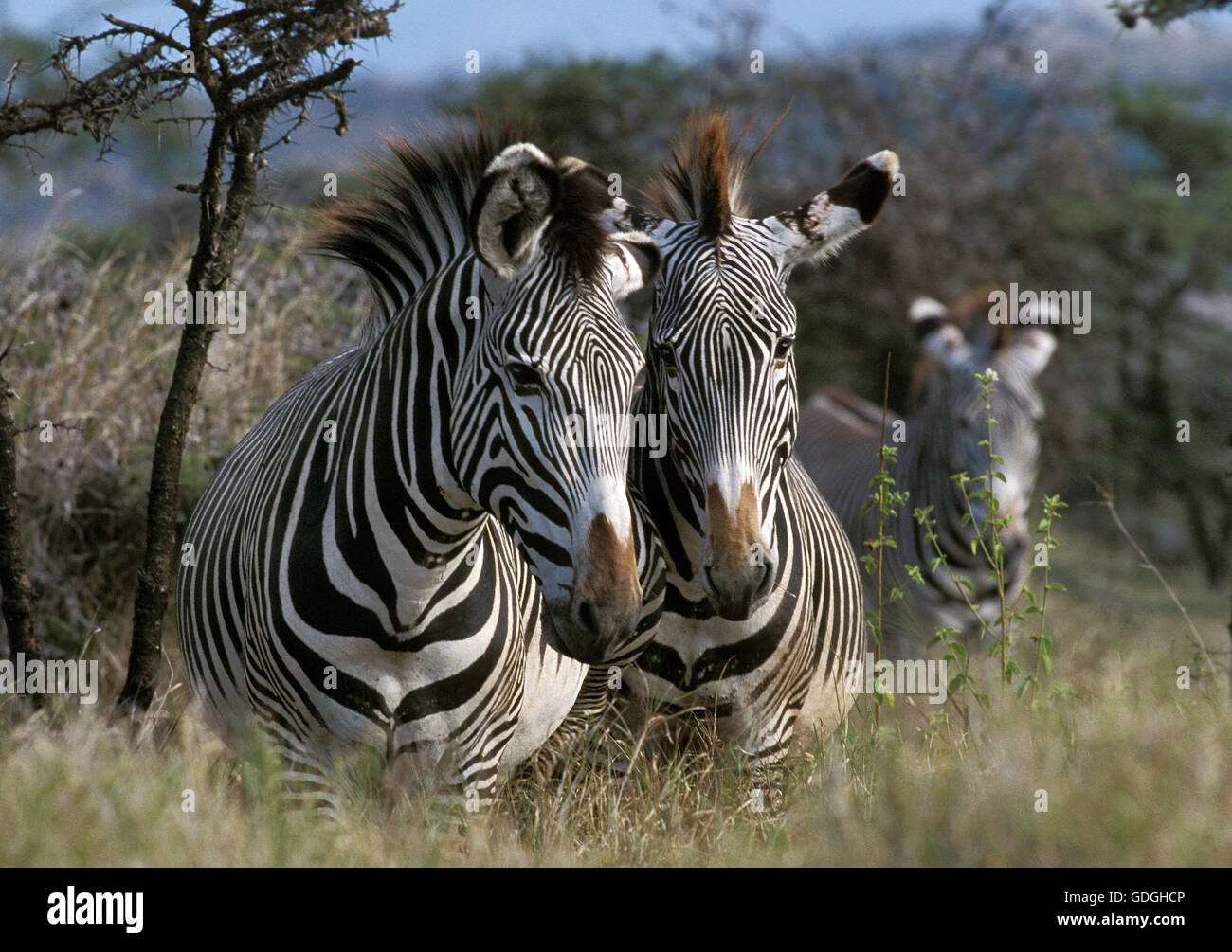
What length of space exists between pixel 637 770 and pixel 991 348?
14.6 feet

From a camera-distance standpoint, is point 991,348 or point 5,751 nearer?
point 5,751

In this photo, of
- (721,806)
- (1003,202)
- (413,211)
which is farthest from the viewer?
(1003,202)

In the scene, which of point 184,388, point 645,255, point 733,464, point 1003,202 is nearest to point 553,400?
Result: point 733,464

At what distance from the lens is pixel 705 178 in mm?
4211

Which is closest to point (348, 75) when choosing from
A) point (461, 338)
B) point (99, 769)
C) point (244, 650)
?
point (461, 338)

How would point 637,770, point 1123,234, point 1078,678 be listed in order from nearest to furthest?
point 637,770, point 1078,678, point 1123,234

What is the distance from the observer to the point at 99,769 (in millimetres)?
3295

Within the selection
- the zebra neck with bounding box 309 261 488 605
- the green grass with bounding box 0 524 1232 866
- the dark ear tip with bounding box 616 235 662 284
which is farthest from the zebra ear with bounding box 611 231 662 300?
the green grass with bounding box 0 524 1232 866

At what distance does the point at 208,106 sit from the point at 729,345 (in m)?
2.40

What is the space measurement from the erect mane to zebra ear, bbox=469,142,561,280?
1001 millimetres

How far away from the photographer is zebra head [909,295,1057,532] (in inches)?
281

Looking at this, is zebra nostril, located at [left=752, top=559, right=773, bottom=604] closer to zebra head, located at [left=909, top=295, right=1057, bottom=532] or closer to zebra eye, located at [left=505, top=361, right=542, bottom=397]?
zebra eye, located at [left=505, top=361, right=542, bottom=397]

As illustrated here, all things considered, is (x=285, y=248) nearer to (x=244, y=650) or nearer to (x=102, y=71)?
(x=102, y=71)

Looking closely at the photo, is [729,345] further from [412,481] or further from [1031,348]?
[1031,348]
